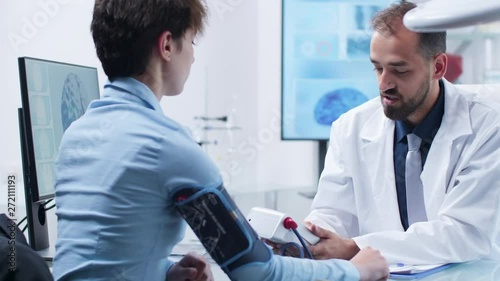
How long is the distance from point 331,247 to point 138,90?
651mm

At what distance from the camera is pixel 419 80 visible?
168 cm

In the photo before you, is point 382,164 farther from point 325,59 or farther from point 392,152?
point 325,59

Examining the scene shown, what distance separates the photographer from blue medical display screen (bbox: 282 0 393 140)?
122 inches

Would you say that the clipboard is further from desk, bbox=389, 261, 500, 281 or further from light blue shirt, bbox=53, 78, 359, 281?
light blue shirt, bbox=53, 78, 359, 281

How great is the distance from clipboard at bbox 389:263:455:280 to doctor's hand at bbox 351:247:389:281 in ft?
0.54

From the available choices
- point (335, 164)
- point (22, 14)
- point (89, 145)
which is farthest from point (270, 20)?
point (89, 145)

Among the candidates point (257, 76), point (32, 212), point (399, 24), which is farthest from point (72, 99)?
point (257, 76)

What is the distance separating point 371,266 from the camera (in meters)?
1.14

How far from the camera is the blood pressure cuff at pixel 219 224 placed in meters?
0.90

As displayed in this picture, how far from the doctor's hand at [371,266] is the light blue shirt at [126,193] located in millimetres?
198

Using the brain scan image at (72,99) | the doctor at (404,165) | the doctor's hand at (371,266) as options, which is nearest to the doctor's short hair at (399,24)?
the doctor at (404,165)

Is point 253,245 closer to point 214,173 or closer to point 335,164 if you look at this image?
point 214,173

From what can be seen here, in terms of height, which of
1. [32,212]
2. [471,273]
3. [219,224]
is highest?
[219,224]

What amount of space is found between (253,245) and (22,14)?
8.46 feet
